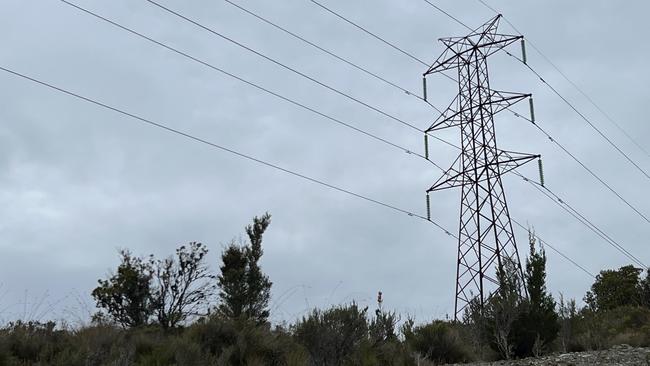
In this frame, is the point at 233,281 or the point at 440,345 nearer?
the point at 440,345

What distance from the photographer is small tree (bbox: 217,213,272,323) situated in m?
25.6

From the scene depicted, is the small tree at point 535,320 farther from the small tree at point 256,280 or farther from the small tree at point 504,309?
the small tree at point 256,280

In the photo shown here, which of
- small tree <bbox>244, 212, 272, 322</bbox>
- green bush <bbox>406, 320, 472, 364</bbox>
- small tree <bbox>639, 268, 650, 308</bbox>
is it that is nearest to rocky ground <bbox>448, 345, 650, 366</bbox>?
green bush <bbox>406, 320, 472, 364</bbox>

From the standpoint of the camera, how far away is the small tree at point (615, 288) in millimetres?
48625

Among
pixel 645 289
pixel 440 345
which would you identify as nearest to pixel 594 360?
pixel 440 345

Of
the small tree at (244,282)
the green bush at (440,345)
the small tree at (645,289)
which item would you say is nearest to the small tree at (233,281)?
the small tree at (244,282)

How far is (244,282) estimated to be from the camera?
2672 centimetres

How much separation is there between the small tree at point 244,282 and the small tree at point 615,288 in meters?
31.5

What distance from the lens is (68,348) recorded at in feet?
42.6

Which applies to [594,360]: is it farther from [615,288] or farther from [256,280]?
[615,288]

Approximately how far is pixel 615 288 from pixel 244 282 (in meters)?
35.6

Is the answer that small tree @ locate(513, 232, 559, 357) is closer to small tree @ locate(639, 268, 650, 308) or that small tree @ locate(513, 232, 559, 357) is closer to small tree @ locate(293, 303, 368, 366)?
small tree @ locate(293, 303, 368, 366)

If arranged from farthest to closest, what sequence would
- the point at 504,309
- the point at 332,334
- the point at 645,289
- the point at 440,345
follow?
the point at 645,289 < the point at 440,345 < the point at 504,309 < the point at 332,334

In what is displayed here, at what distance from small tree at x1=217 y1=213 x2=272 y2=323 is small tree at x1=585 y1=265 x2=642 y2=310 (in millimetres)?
31452
